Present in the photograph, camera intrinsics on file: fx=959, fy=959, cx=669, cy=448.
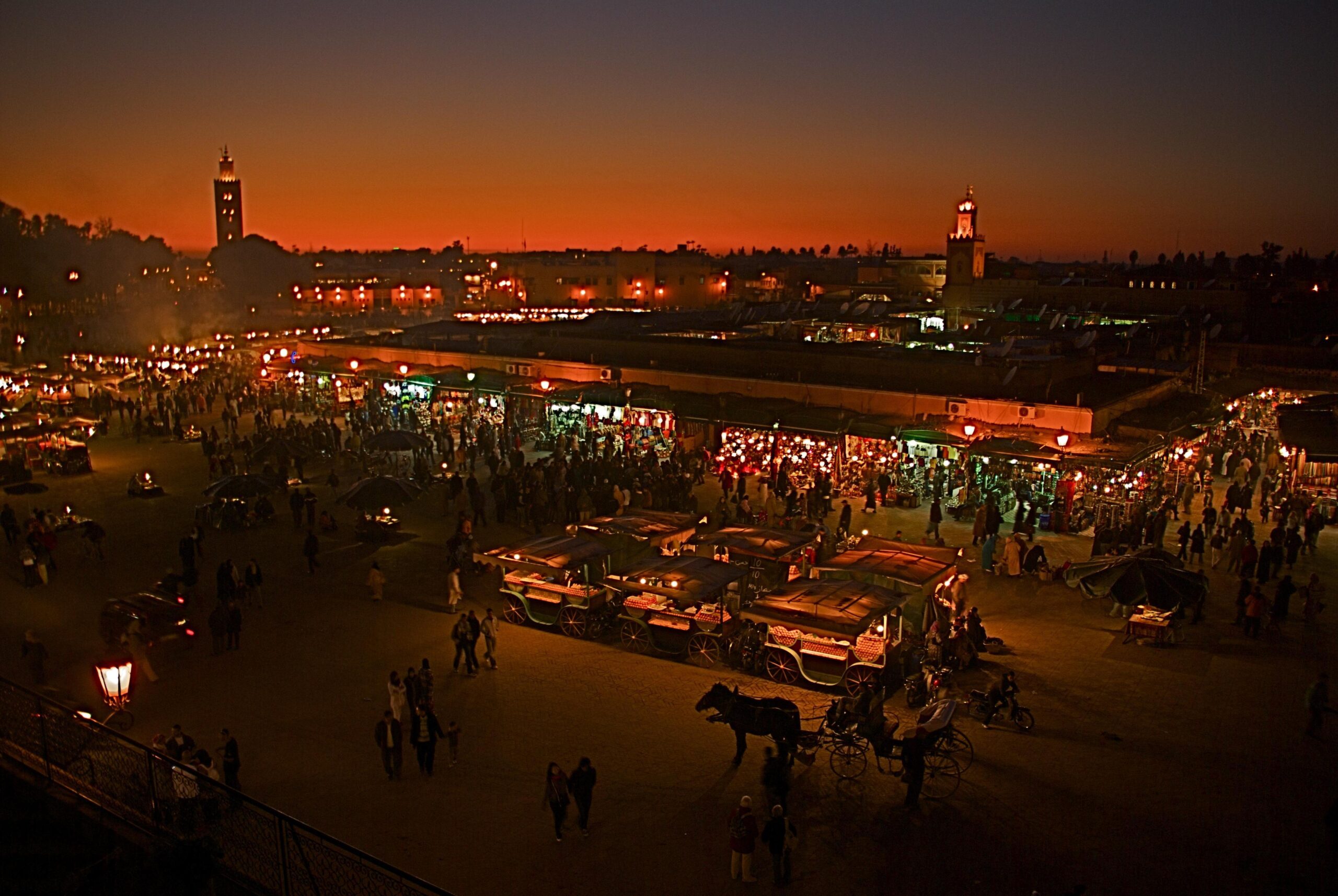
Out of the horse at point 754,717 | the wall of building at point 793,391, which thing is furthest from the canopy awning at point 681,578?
the wall of building at point 793,391

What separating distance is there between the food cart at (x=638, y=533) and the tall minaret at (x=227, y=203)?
150897 mm

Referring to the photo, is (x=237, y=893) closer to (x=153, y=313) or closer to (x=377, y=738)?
(x=377, y=738)

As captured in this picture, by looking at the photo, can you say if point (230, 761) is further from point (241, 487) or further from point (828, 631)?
point (241, 487)

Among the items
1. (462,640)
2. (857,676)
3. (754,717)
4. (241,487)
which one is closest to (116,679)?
(462,640)

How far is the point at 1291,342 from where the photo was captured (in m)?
36.1

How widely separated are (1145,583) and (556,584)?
825 centimetres

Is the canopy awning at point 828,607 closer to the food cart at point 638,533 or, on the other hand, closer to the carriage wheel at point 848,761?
the carriage wheel at point 848,761

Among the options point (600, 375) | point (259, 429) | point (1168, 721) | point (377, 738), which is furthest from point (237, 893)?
point (259, 429)

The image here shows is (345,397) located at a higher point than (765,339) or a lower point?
lower

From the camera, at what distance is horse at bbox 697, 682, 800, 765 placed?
9828mm

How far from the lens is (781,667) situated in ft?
40.8

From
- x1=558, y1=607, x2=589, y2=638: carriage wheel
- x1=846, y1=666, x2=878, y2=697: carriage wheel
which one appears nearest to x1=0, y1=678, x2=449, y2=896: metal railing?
x1=558, y1=607, x2=589, y2=638: carriage wheel

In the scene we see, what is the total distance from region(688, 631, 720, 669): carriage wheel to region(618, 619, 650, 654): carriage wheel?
0.67 meters

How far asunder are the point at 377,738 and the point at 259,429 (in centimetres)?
2400
